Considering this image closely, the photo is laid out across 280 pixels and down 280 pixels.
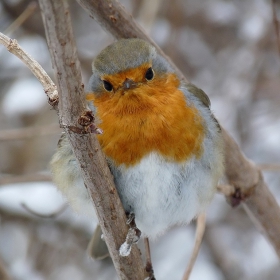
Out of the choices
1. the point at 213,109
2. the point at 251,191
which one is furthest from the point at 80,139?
the point at 213,109

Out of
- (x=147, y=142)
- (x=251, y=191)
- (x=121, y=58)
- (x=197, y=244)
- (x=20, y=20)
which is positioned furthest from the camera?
(x=20, y=20)

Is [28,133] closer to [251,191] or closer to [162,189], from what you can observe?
[162,189]

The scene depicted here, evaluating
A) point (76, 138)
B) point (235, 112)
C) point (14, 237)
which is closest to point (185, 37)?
point (235, 112)

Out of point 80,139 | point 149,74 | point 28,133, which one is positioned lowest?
point 80,139

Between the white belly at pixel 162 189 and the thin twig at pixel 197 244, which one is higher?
the white belly at pixel 162 189

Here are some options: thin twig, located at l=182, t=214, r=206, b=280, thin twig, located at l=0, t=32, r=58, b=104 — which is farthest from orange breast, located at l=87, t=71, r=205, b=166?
thin twig, located at l=0, t=32, r=58, b=104

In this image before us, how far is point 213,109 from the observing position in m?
4.55

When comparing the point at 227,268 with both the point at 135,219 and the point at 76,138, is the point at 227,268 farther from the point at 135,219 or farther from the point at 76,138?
the point at 76,138

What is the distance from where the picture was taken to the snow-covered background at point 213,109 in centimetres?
450

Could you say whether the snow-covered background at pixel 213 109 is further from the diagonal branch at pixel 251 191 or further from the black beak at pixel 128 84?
the black beak at pixel 128 84

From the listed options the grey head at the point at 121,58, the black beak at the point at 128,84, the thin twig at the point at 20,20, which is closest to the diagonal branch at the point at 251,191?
the grey head at the point at 121,58

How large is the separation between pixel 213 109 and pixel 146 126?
2.13 m

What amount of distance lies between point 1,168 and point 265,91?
2.47 meters

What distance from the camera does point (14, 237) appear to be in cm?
461
